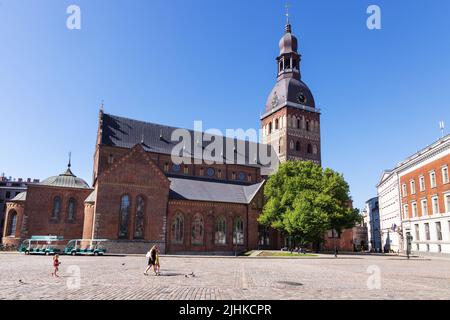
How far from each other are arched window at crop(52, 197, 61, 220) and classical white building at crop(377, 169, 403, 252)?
53.8 meters

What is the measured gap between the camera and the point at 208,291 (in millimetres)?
12703

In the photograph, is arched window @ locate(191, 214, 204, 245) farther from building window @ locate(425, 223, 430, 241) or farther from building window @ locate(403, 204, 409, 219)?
building window @ locate(403, 204, 409, 219)

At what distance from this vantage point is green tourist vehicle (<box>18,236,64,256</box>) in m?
39.9

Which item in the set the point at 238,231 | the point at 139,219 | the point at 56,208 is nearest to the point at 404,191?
the point at 238,231

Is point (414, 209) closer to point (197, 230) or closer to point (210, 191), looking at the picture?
Result: point (210, 191)

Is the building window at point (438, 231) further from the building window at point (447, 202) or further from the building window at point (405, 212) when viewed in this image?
the building window at point (405, 212)

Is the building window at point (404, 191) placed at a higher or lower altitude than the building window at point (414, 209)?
higher

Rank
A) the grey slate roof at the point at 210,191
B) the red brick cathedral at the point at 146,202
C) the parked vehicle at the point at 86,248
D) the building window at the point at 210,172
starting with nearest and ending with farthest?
the parked vehicle at the point at 86,248
the red brick cathedral at the point at 146,202
the grey slate roof at the point at 210,191
the building window at the point at 210,172

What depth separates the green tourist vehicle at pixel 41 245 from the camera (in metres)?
39.9

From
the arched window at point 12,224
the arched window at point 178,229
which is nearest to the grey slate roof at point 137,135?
the arched window at point 178,229

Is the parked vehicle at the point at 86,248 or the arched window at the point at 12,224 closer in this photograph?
the parked vehicle at the point at 86,248

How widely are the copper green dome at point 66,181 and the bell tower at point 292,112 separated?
3605 centimetres

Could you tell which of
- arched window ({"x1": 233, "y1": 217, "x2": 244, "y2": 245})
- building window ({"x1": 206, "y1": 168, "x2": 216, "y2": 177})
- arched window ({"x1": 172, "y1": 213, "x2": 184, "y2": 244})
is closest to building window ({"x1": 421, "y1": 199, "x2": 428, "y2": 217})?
arched window ({"x1": 233, "y1": 217, "x2": 244, "y2": 245})

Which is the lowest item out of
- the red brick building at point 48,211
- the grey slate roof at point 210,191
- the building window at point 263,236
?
the building window at point 263,236
